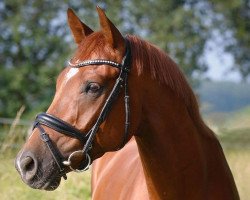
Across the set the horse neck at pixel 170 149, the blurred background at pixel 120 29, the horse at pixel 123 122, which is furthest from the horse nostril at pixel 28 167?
the blurred background at pixel 120 29

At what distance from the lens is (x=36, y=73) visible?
26.0 meters

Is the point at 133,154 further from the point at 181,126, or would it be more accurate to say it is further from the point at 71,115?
the point at 71,115

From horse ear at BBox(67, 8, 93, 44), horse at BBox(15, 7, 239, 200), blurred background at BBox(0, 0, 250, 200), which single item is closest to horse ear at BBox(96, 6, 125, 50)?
horse at BBox(15, 7, 239, 200)

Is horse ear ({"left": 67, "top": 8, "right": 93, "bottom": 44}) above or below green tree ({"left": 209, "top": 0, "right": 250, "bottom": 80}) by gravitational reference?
below

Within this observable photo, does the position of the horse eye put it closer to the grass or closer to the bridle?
the bridle

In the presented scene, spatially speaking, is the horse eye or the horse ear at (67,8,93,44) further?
the horse ear at (67,8,93,44)

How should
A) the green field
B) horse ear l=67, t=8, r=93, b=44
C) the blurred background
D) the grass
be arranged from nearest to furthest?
horse ear l=67, t=8, r=93, b=44
the green field
the grass
the blurred background

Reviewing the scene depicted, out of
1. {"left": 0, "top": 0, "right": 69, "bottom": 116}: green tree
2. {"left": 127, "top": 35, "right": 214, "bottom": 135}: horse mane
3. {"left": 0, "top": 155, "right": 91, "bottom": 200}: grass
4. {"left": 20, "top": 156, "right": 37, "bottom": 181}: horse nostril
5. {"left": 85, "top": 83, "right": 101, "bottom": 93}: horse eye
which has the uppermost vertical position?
{"left": 0, "top": 0, "right": 69, "bottom": 116}: green tree

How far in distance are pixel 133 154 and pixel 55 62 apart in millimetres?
22008

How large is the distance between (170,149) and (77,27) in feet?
2.75

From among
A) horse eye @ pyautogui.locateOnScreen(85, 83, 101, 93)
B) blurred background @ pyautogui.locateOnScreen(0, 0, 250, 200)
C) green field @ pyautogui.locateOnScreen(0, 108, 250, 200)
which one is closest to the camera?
horse eye @ pyautogui.locateOnScreen(85, 83, 101, 93)

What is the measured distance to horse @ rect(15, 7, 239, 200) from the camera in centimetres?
263

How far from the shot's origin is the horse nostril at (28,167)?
2561 millimetres

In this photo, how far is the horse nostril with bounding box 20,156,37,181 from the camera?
256 centimetres
